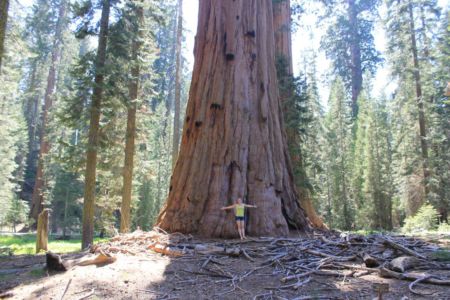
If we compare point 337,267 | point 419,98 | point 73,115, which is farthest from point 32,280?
point 419,98

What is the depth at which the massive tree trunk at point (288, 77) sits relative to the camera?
13320mm

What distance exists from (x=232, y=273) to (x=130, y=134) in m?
11.5

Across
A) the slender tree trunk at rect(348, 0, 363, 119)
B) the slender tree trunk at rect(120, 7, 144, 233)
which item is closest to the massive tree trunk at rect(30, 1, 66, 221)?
the slender tree trunk at rect(120, 7, 144, 233)

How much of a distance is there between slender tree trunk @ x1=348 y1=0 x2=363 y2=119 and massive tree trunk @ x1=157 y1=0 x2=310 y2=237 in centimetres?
3475

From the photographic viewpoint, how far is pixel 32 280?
16.9ft

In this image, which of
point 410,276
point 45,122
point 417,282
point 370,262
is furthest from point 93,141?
point 45,122

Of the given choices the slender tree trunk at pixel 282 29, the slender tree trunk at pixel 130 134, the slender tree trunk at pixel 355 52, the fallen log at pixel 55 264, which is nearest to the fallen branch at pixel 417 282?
the fallen log at pixel 55 264

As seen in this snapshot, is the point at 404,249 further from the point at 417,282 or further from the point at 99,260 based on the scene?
A: the point at 99,260

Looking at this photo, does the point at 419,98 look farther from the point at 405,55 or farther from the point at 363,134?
the point at 363,134

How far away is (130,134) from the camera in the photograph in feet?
51.6

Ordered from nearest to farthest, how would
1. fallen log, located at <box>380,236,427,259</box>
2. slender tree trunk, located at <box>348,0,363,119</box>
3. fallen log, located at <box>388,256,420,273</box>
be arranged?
fallen log, located at <box>388,256,420,273</box>, fallen log, located at <box>380,236,427,259</box>, slender tree trunk, located at <box>348,0,363,119</box>

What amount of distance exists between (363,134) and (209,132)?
24.7m

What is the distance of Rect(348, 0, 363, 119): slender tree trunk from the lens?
41.9 metres

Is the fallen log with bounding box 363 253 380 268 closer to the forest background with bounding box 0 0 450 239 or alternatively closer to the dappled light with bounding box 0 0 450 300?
the dappled light with bounding box 0 0 450 300
